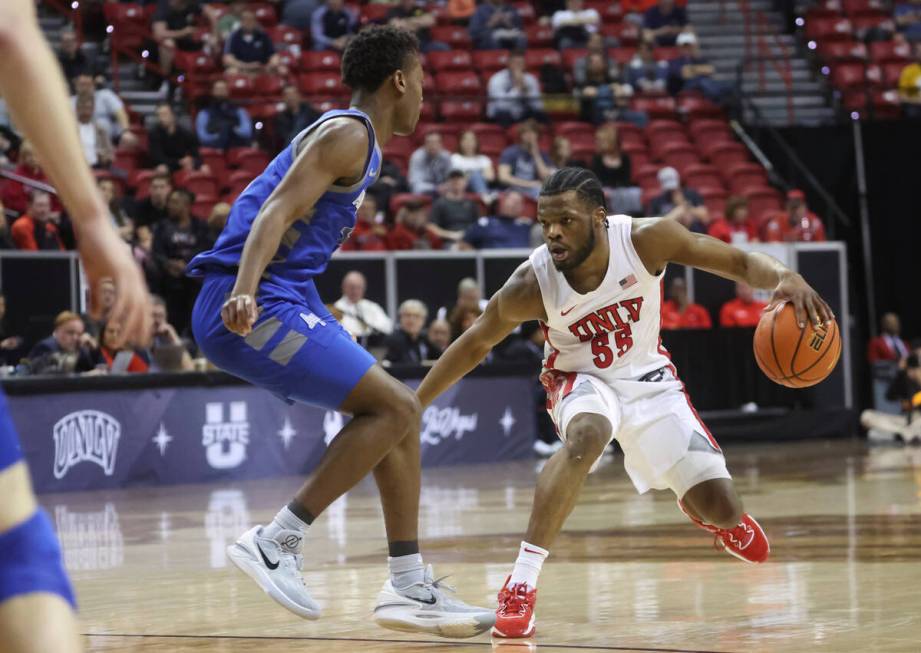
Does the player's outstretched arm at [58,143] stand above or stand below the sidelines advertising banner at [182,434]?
above

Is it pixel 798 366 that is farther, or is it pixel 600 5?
pixel 600 5

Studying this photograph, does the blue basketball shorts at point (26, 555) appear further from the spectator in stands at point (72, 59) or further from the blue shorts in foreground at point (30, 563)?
the spectator in stands at point (72, 59)

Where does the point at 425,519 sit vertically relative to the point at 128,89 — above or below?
below

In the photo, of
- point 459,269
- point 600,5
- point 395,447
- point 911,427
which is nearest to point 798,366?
point 395,447

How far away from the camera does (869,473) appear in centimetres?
1173

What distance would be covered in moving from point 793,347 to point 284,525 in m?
1.97

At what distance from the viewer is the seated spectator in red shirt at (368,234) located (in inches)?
591

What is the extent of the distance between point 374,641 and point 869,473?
778 cm

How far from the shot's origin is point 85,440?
11914 mm

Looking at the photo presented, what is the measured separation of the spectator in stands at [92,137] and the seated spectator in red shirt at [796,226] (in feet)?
24.3

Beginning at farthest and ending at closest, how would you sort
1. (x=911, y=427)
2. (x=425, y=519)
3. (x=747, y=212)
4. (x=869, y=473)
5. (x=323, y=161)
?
(x=747, y=212), (x=911, y=427), (x=869, y=473), (x=425, y=519), (x=323, y=161)

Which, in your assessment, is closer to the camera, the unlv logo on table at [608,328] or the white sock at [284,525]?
the white sock at [284,525]

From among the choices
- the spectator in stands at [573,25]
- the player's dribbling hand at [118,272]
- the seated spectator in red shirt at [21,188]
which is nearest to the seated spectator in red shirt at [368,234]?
the seated spectator in red shirt at [21,188]

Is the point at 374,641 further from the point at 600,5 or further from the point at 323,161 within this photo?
the point at 600,5
